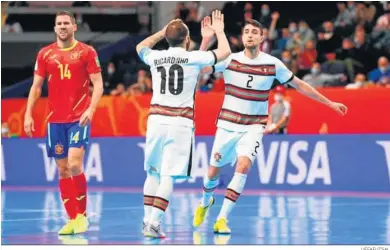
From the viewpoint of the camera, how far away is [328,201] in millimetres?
18562

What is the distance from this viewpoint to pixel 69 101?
12.9 metres

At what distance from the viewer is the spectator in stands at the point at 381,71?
23609 mm

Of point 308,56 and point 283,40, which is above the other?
point 283,40

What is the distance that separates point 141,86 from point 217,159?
44.5ft

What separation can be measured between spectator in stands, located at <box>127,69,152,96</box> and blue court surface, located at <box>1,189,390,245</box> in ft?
17.9

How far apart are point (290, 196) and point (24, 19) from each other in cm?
1700

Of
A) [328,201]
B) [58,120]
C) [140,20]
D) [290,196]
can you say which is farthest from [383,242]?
[140,20]

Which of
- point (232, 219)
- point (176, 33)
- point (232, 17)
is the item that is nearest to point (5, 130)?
point (232, 17)

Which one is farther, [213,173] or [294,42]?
[294,42]

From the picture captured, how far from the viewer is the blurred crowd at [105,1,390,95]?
80.8 ft

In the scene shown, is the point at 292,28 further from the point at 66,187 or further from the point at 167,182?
the point at 167,182

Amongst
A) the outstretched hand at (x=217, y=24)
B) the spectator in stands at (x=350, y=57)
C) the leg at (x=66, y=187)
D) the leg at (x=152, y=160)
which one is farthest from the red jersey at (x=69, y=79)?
the spectator in stands at (x=350, y=57)

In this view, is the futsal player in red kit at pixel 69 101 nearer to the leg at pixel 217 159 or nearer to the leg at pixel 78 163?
the leg at pixel 78 163

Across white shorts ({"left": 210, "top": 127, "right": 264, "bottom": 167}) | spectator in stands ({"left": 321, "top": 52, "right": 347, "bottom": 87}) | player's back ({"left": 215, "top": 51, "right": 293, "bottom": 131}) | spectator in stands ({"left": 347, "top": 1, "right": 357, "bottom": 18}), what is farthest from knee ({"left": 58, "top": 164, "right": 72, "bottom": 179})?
spectator in stands ({"left": 347, "top": 1, "right": 357, "bottom": 18})
